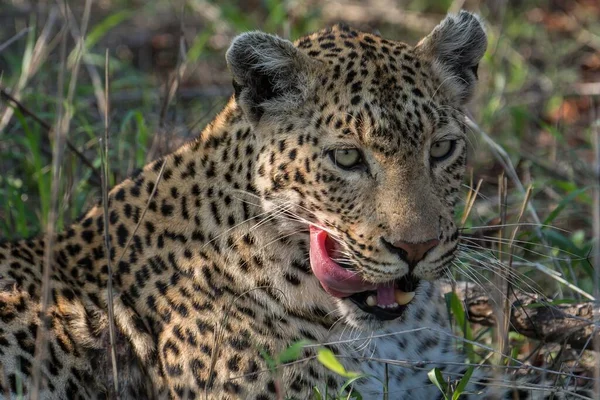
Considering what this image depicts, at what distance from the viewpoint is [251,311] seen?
527 centimetres

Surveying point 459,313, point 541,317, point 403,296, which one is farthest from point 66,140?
point 541,317

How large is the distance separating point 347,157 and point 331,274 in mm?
564

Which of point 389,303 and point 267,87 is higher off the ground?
point 267,87

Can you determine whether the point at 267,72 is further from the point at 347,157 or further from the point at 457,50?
→ the point at 457,50

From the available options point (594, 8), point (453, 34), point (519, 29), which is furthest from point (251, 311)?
point (594, 8)

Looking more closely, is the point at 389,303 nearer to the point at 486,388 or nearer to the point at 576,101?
the point at 486,388

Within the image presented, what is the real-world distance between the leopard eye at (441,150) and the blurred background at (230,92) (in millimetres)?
528

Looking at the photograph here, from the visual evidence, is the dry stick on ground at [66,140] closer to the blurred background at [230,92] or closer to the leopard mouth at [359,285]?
the blurred background at [230,92]

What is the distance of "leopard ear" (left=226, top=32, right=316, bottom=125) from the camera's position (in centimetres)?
503

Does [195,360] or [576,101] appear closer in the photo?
[195,360]

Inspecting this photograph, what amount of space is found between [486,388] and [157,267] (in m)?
1.88

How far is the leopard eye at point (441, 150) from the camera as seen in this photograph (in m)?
5.05

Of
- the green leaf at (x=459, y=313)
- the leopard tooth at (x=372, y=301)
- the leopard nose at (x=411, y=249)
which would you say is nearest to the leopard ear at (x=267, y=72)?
the leopard nose at (x=411, y=249)

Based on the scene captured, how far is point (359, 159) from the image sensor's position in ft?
16.0
